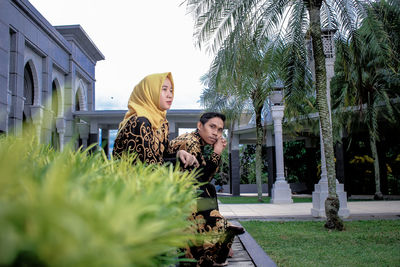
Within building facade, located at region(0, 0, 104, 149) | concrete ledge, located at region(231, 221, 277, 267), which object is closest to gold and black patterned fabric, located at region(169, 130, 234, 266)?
concrete ledge, located at region(231, 221, 277, 267)

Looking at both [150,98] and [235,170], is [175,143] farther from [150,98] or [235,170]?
[235,170]

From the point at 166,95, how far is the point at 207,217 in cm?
116

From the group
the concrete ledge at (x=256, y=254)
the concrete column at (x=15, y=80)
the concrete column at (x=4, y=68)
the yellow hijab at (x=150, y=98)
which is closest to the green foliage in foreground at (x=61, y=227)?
the yellow hijab at (x=150, y=98)

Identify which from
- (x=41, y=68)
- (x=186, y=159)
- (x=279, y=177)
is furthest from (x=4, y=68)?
(x=279, y=177)

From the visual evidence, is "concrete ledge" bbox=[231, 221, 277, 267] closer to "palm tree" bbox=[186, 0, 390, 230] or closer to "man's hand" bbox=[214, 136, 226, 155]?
"man's hand" bbox=[214, 136, 226, 155]

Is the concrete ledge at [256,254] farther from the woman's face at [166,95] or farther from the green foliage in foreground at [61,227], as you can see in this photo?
the green foliage in foreground at [61,227]

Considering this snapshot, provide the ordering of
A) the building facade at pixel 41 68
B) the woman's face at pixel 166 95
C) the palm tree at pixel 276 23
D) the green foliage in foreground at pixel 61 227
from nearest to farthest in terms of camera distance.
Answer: the green foliage in foreground at pixel 61 227 < the woman's face at pixel 166 95 < the palm tree at pixel 276 23 < the building facade at pixel 41 68

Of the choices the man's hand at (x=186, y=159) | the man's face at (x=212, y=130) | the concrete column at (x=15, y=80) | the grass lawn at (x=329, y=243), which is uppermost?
the concrete column at (x=15, y=80)

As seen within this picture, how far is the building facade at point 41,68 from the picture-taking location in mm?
11898

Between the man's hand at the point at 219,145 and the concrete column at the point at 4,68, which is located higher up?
the concrete column at the point at 4,68

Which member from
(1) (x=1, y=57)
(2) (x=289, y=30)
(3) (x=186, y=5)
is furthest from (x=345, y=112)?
(1) (x=1, y=57)

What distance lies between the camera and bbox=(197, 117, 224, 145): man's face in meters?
3.30

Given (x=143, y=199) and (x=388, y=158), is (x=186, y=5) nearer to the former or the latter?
(x=143, y=199)

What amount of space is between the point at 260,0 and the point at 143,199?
8.50 meters
